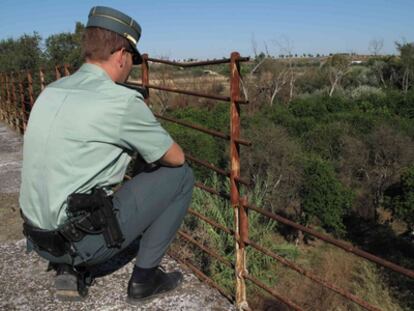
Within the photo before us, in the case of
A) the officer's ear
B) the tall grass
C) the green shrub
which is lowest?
the green shrub

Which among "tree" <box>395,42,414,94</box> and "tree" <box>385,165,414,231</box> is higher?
"tree" <box>395,42,414,94</box>

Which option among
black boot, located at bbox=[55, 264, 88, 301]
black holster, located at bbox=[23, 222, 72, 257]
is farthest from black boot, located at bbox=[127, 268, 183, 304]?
black holster, located at bbox=[23, 222, 72, 257]

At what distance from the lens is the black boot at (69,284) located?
2.50 m

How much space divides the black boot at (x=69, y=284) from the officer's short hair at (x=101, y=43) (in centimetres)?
109

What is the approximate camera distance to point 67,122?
2021 mm

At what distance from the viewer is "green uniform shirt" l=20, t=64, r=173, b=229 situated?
201 cm

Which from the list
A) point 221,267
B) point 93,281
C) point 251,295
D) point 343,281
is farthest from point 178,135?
point 93,281

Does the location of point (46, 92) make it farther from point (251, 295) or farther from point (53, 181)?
point (251, 295)

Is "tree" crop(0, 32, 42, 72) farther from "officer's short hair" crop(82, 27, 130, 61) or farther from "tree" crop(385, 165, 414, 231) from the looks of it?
"officer's short hair" crop(82, 27, 130, 61)

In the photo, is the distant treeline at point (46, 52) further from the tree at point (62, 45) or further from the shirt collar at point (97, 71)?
the shirt collar at point (97, 71)

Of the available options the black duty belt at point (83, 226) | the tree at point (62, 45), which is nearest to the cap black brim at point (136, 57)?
the black duty belt at point (83, 226)

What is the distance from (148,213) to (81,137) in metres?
0.49

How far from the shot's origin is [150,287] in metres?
2.55

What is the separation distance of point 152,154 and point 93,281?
1.14 m
